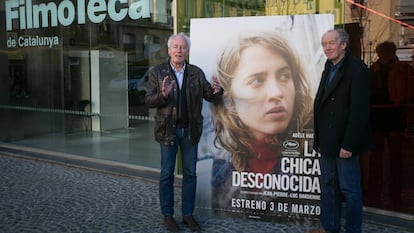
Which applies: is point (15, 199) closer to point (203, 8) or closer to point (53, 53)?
point (203, 8)

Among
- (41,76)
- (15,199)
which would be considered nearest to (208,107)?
(15,199)

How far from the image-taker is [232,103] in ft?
15.6

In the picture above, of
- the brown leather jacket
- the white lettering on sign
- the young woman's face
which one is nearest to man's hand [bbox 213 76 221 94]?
the brown leather jacket

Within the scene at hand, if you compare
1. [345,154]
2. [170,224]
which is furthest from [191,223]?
[345,154]

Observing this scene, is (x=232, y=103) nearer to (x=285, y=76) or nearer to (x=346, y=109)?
(x=285, y=76)

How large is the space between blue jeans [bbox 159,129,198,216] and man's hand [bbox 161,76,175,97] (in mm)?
361

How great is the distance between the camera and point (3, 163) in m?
7.90

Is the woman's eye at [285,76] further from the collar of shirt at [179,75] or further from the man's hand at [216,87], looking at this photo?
the collar of shirt at [179,75]

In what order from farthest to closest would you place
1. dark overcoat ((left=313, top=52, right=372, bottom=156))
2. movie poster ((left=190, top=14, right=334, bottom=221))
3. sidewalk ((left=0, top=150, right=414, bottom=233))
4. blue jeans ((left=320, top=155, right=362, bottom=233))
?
sidewalk ((left=0, top=150, right=414, bottom=233)) → movie poster ((left=190, top=14, right=334, bottom=221)) → blue jeans ((left=320, top=155, right=362, bottom=233)) → dark overcoat ((left=313, top=52, right=372, bottom=156))

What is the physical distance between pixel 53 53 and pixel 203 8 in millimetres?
4977

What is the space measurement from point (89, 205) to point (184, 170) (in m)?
1.38

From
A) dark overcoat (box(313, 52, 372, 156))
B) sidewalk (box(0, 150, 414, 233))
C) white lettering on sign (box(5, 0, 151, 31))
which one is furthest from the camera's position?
white lettering on sign (box(5, 0, 151, 31))

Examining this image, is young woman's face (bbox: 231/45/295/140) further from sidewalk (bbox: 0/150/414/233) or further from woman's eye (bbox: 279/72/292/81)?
sidewalk (bbox: 0/150/414/233)

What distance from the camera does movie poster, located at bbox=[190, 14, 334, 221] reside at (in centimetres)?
454
